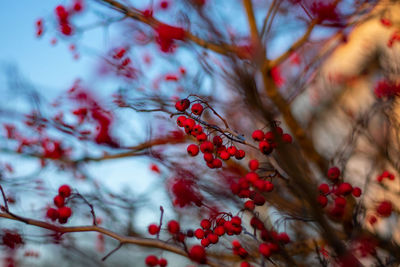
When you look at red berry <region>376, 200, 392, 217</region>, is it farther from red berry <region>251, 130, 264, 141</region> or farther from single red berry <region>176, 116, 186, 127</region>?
single red berry <region>176, 116, 186, 127</region>

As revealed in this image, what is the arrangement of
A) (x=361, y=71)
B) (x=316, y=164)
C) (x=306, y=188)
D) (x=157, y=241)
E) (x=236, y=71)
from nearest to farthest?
(x=236, y=71) → (x=306, y=188) → (x=157, y=241) → (x=316, y=164) → (x=361, y=71)

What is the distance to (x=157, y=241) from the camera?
5.21 feet

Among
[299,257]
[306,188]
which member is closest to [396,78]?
[299,257]

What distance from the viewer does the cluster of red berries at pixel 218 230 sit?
75.2 inches

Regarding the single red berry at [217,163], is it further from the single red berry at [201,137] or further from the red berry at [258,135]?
the red berry at [258,135]

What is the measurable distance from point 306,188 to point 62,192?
158cm

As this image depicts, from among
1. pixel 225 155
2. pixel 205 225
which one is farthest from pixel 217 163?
pixel 205 225

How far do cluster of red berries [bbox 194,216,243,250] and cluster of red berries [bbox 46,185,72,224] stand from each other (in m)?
0.78

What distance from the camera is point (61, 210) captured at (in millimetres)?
2006

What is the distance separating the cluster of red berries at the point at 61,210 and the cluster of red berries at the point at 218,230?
779mm

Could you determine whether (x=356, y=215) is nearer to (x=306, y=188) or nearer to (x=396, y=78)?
(x=306, y=188)

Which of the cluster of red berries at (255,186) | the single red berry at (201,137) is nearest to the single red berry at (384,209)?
the cluster of red berries at (255,186)

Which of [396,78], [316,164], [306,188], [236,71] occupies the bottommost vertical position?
[306,188]

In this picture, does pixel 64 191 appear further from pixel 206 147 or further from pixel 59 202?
pixel 206 147
